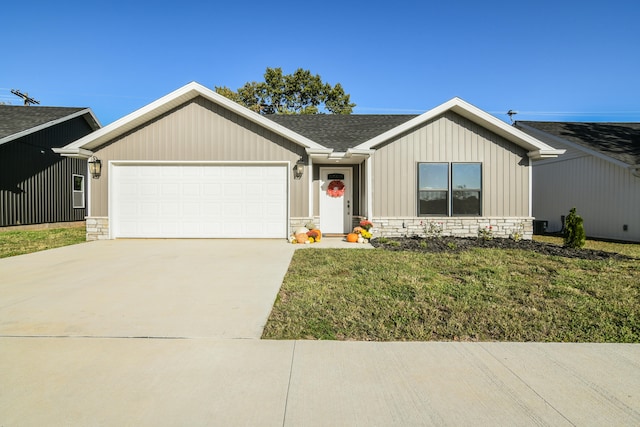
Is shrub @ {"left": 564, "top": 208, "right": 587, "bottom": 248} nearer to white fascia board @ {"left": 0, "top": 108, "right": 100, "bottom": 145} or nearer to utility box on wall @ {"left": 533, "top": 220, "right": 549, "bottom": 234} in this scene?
utility box on wall @ {"left": 533, "top": 220, "right": 549, "bottom": 234}

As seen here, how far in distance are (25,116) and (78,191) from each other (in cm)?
372

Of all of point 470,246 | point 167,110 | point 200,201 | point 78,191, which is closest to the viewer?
point 470,246

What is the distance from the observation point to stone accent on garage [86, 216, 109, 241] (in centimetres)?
938

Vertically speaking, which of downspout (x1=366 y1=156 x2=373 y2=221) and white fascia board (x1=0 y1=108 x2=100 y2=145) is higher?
white fascia board (x1=0 y1=108 x2=100 y2=145)

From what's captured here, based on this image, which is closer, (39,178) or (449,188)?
(449,188)

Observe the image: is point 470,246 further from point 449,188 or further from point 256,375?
point 256,375

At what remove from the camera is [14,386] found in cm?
209

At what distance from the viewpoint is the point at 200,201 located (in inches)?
374

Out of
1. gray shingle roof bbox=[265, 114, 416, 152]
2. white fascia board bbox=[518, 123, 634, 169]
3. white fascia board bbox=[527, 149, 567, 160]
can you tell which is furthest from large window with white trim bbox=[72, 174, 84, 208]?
white fascia board bbox=[518, 123, 634, 169]

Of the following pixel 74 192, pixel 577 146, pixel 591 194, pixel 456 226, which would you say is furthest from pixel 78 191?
pixel 591 194

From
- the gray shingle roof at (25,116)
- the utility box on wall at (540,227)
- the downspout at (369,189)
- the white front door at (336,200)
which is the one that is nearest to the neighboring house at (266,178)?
the downspout at (369,189)

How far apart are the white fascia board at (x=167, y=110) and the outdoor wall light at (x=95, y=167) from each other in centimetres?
37

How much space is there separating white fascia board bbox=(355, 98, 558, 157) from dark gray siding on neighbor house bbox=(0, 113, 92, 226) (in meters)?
13.3

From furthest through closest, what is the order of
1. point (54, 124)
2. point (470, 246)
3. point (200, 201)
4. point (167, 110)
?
point (54, 124), point (200, 201), point (167, 110), point (470, 246)
